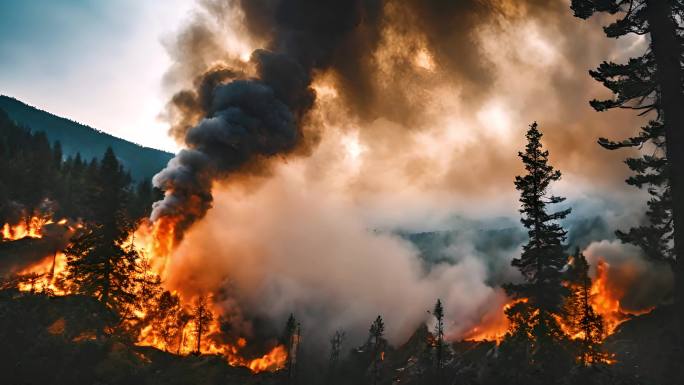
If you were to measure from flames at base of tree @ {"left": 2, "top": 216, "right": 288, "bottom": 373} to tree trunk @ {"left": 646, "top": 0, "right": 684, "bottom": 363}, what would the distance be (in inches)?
1601

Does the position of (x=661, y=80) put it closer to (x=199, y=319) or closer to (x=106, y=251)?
(x=106, y=251)

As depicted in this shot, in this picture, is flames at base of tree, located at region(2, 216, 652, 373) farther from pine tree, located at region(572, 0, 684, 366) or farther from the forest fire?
pine tree, located at region(572, 0, 684, 366)

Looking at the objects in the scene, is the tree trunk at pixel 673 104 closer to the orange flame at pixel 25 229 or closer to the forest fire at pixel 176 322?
the forest fire at pixel 176 322

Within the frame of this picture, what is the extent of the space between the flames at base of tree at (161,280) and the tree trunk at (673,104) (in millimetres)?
40660

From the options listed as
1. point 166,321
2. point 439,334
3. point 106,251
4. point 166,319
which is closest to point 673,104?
point 106,251

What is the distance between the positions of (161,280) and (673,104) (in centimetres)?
5684

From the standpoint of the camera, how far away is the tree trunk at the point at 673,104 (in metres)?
10.9

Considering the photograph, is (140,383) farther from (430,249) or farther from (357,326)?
(430,249)

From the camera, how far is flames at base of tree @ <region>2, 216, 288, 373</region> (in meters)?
50.0

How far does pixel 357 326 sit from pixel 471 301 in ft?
107

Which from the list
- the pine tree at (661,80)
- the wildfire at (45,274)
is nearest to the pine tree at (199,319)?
the wildfire at (45,274)

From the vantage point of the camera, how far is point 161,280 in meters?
57.0

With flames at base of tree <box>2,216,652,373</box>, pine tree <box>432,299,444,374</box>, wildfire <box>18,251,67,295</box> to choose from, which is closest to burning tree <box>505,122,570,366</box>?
flames at base of tree <box>2,216,652,373</box>

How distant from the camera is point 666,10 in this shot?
11.4 metres
